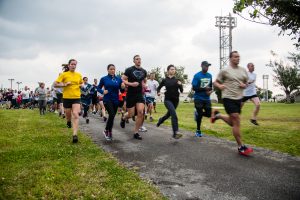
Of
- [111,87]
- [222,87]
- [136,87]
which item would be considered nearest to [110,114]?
[111,87]

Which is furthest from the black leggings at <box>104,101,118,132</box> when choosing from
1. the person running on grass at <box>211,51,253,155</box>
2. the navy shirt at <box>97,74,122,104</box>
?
the person running on grass at <box>211,51,253,155</box>

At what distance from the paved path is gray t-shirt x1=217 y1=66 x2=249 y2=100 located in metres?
1.33

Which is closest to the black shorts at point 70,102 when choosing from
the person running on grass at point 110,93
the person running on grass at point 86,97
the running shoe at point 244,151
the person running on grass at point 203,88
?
the person running on grass at point 110,93

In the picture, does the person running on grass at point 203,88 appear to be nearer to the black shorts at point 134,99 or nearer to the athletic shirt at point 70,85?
the black shorts at point 134,99

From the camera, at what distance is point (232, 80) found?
7012 millimetres

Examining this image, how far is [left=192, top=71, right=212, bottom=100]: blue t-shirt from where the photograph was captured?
9352mm

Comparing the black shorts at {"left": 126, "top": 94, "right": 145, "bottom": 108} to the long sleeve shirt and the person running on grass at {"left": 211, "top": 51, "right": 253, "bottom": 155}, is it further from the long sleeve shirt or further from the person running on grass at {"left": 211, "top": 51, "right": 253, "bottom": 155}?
the person running on grass at {"left": 211, "top": 51, "right": 253, "bottom": 155}

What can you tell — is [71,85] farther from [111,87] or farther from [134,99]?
[134,99]

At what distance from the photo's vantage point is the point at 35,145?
7836mm

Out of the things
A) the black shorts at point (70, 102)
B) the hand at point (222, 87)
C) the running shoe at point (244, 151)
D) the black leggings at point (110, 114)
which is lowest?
the running shoe at point (244, 151)

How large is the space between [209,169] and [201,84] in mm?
4112

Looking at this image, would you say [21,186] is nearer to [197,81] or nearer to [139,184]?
[139,184]

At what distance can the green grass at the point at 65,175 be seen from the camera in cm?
427

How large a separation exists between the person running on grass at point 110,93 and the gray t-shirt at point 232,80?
3.19m
